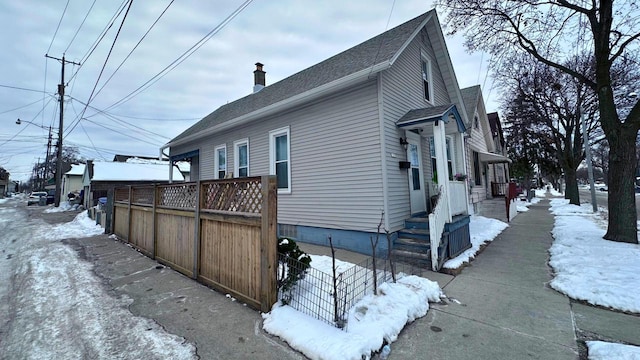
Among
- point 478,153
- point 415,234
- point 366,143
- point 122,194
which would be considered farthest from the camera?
point 478,153

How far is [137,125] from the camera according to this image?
22656 millimetres

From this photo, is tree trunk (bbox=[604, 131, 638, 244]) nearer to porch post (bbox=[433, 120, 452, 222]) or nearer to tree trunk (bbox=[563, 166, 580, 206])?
porch post (bbox=[433, 120, 452, 222])

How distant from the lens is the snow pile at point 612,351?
2309 mm

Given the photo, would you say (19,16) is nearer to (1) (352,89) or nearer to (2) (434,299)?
(1) (352,89)

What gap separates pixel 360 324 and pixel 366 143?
3907 millimetres

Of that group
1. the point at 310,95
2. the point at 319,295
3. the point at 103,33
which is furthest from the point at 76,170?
the point at 319,295

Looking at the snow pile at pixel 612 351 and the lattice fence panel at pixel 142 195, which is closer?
the snow pile at pixel 612 351

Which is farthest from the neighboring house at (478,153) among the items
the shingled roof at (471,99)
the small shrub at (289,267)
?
the small shrub at (289,267)

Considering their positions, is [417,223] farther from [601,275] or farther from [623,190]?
[623,190]

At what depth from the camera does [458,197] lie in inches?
251

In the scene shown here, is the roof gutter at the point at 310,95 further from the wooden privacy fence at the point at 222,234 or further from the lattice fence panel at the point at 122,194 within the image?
the lattice fence panel at the point at 122,194

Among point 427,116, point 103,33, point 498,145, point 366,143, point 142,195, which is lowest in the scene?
point 142,195

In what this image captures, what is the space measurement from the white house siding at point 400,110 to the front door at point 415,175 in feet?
0.89

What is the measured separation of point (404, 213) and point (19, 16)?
11672 millimetres
